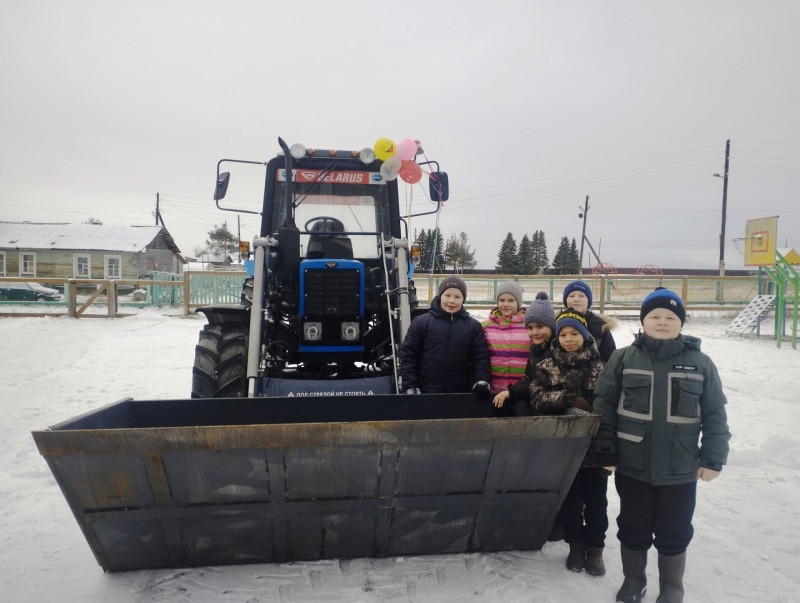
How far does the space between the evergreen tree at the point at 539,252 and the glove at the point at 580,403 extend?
53.1 m

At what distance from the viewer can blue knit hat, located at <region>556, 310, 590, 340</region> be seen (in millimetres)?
2963

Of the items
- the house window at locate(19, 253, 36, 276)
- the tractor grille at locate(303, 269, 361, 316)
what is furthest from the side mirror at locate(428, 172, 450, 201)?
the house window at locate(19, 253, 36, 276)

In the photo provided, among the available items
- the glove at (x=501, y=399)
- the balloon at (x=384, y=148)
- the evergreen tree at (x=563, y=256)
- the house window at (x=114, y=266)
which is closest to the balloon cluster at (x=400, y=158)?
the balloon at (x=384, y=148)

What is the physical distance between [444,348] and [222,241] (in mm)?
51517

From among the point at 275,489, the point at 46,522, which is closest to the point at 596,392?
the point at 275,489

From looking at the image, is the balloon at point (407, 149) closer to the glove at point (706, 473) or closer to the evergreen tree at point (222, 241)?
the glove at point (706, 473)

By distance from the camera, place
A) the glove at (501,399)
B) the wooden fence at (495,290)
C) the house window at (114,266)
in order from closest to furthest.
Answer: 1. the glove at (501,399)
2. the wooden fence at (495,290)
3. the house window at (114,266)

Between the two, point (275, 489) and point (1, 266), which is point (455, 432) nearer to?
point (275, 489)

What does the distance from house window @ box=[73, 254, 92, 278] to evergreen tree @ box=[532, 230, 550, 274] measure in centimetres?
3859

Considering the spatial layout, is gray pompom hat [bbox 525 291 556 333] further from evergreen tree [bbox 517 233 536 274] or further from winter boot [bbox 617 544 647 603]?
evergreen tree [bbox 517 233 536 274]

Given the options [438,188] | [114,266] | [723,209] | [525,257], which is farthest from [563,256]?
[438,188]

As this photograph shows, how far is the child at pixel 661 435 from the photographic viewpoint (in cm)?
255

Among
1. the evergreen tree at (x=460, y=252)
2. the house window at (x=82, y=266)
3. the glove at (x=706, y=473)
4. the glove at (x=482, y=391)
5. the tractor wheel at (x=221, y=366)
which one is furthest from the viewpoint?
the evergreen tree at (x=460, y=252)

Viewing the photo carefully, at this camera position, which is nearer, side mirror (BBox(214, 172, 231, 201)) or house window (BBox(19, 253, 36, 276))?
side mirror (BBox(214, 172, 231, 201))
